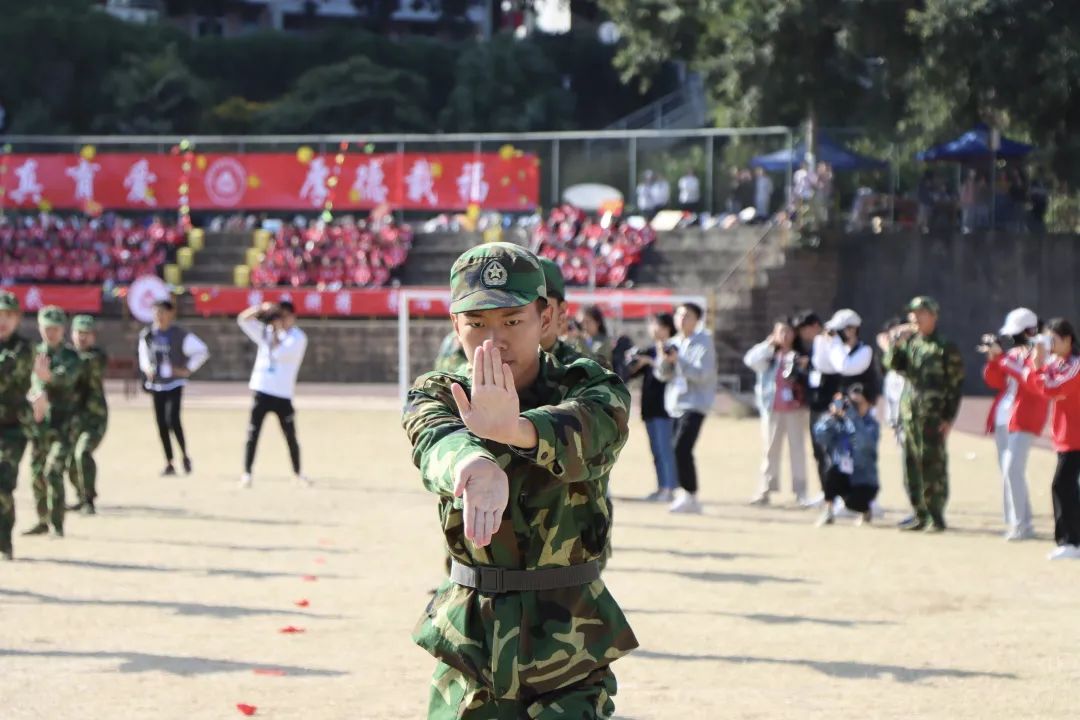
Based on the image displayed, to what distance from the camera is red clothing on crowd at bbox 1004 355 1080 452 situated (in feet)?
40.4

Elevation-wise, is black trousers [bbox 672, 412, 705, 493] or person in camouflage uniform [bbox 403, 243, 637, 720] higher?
person in camouflage uniform [bbox 403, 243, 637, 720]

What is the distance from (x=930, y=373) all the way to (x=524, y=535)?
9.89 meters

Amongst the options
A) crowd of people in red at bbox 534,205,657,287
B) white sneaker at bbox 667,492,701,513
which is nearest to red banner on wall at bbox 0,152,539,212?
crowd of people in red at bbox 534,205,657,287

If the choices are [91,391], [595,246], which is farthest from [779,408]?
[595,246]

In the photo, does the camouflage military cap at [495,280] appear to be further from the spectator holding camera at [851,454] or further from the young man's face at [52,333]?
the spectator holding camera at [851,454]

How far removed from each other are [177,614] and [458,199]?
81.7 ft

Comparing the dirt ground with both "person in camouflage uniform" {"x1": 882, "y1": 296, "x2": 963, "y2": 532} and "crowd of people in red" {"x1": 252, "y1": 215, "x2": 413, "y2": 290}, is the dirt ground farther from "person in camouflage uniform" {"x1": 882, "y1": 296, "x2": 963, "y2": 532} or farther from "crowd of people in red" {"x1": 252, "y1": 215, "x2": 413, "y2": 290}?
"crowd of people in red" {"x1": 252, "y1": 215, "x2": 413, "y2": 290}

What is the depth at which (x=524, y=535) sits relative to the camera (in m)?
4.52

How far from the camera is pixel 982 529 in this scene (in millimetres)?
14430

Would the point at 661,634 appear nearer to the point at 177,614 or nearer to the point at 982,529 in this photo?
the point at 177,614

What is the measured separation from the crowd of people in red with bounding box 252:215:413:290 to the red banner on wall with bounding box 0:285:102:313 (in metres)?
3.15

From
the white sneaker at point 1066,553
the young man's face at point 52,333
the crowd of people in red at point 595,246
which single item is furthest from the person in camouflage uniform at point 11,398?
the crowd of people in red at point 595,246

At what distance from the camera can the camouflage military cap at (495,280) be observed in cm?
432

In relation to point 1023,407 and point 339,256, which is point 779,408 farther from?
point 339,256
